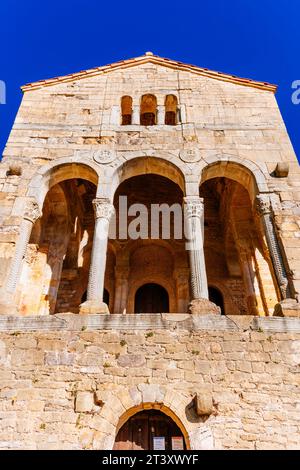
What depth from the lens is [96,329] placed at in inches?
254

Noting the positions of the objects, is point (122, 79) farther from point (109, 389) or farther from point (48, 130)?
point (109, 389)

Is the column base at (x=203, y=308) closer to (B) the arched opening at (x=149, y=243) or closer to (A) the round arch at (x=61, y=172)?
(B) the arched opening at (x=149, y=243)

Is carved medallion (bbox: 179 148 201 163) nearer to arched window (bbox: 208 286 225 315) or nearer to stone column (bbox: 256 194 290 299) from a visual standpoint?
stone column (bbox: 256 194 290 299)

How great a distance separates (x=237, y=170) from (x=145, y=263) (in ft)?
14.5

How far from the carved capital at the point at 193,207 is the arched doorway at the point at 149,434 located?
14.2 feet

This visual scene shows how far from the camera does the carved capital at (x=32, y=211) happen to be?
8.27 meters

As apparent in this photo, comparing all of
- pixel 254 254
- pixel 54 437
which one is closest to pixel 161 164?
pixel 254 254

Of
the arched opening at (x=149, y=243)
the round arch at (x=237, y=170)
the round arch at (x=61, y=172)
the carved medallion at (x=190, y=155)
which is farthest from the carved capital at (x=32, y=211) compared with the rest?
the round arch at (x=237, y=170)

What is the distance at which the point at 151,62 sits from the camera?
1246 cm

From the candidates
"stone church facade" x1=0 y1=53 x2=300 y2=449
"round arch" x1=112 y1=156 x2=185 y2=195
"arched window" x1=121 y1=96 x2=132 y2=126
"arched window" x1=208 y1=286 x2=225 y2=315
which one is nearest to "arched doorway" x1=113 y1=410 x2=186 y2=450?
"stone church facade" x1=0 y1=53 x2=300 y2=449
